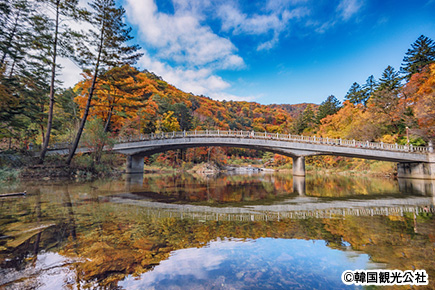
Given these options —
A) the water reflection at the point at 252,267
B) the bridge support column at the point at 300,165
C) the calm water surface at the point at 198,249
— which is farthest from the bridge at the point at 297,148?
the water reflection at the point at 252,267

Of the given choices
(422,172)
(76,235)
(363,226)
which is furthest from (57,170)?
(422,172)

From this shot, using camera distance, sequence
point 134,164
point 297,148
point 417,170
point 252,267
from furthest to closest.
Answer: point 134,164, point 297,148, point 417,170, point 252,267

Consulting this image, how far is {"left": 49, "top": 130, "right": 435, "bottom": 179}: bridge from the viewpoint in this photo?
1780cm

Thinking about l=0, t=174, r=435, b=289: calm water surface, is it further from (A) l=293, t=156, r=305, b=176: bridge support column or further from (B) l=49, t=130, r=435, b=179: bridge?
(A) l=293, t=156, r=305, b=176: bridge support column

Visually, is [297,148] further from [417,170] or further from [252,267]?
[252,267]

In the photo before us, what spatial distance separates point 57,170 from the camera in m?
14.3

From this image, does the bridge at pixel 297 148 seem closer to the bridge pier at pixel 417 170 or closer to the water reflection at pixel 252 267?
the bridge pier at pixel 417 170

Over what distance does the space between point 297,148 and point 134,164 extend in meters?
18.9

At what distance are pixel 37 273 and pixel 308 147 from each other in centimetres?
2068

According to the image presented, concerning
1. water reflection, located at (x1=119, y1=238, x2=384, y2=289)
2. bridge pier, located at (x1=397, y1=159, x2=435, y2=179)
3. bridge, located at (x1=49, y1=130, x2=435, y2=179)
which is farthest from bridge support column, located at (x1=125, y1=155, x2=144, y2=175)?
bridge pier, located at (x1=397, y1=159, x2=435, y2=179)

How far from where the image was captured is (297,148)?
65.0ft

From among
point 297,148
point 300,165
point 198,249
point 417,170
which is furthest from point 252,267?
point 417,170

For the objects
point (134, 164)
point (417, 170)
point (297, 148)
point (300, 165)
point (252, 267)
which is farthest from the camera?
point (134, 164)

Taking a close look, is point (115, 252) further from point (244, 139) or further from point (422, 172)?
point (422, 172)
